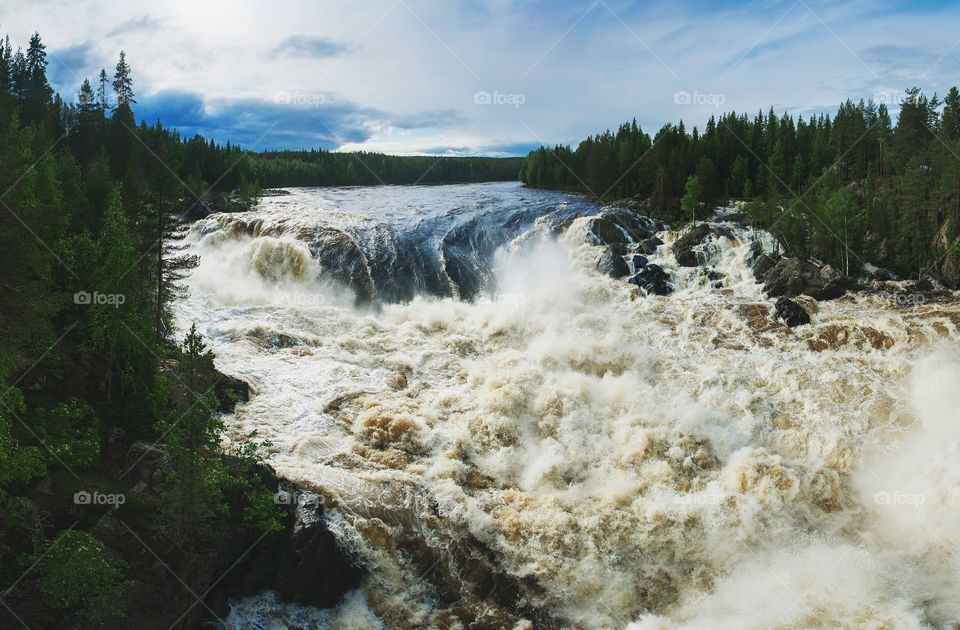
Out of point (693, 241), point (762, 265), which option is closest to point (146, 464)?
point (762, 265)

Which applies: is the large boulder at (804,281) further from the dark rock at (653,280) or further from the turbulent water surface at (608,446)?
the dark rock at (653,280)

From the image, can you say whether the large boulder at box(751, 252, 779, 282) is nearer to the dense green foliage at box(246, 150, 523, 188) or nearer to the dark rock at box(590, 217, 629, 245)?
the dark rock at box(590, 217, 629, 245)

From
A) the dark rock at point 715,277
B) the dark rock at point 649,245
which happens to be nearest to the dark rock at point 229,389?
the dark rock at point 715,277

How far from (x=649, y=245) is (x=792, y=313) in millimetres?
15027

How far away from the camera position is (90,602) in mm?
12047

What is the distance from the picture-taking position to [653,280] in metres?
38.2

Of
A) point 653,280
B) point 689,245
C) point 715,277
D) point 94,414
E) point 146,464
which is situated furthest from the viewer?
point 689,245

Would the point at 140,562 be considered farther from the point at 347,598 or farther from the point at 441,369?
the point at 441,369

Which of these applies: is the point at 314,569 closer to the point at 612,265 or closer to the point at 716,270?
the point at 612,265

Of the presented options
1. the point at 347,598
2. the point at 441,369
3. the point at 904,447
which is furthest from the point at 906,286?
the point at 347,598

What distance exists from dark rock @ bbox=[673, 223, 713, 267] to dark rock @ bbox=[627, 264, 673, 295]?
2617 mm

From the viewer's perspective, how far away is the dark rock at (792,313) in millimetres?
30453

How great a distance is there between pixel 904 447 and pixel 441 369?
17.3 m

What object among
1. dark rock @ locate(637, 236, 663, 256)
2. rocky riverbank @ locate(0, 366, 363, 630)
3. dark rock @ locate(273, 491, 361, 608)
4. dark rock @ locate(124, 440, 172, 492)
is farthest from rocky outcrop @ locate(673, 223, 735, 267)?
dark rock @ locate(124, 440, 172, 492)
